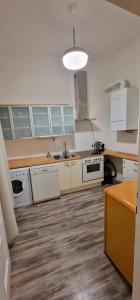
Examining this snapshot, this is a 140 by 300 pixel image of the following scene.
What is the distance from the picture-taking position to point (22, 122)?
9.64 feet

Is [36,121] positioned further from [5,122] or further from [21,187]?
[21,187]

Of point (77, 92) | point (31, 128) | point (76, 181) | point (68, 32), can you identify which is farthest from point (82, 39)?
point (76, 181)

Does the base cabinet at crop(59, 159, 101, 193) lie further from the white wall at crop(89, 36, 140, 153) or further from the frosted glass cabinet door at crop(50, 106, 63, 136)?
the white wall at crop(89, 36, 140, 153)

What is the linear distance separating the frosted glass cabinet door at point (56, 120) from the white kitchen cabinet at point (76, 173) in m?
0.76

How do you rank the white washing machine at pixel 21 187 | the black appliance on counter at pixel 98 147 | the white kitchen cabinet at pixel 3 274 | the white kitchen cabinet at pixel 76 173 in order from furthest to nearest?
1. the black appliance on counter at pixel 98 147
2. the white kitchen cabinet at pixel 76 173
3. the white washing machine at pixel 21 187
4. the white kitchen cabinet at pixel 3 274

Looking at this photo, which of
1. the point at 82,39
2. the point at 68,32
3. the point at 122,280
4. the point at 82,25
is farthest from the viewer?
the point at 82,39

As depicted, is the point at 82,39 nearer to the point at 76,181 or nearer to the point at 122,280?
the point at 76,181

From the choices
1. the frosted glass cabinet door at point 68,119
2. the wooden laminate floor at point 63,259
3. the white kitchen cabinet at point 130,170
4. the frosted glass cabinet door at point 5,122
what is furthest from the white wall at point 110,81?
the frosted glass cabinet door at point 5,122

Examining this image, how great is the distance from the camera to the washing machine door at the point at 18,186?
2.73 metres

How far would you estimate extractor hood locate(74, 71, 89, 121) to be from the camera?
3473 millimetres

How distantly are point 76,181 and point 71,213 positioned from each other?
81 cm

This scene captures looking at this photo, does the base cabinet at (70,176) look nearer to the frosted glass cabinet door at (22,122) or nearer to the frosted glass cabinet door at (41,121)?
the frosted glass cabinet door at (41,121)

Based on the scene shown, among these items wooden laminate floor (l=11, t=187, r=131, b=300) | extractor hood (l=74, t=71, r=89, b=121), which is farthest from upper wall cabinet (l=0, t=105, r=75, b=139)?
wooden laminate floor (l=11, t=187, r=131, b=300)

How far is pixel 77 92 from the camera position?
351 centimetres
